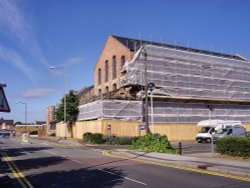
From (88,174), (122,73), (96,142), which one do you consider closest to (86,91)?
(122,73)

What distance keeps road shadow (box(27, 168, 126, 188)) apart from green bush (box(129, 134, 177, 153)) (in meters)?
11.7

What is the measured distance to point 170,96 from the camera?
181ft

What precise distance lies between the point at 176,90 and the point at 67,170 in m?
41.4

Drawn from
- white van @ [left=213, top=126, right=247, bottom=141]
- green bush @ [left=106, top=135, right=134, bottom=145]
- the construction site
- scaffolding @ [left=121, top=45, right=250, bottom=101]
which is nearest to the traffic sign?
green bush @ [left=106, top=135, right=134, bottom=145]

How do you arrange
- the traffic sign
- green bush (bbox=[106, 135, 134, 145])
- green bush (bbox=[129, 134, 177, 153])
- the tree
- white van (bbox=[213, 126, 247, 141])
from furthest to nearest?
1. the tree
2. green bush (bbox=[106, 135, 134, 145])
3. white van (bbox=[213, 126, 247, 141])
4. green bush (bbox=[129, 134, 177, 153])
5. the traffic sign

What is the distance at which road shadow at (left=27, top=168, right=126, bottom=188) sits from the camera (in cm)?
1281

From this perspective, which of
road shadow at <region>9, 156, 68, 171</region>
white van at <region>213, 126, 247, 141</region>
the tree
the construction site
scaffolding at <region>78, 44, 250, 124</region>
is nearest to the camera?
road shadow at <region>9, 156, 68, 171</region>

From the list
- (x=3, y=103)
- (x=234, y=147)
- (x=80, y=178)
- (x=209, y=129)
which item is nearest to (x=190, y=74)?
(x=209, y=129)

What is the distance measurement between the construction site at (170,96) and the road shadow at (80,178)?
30.7 m

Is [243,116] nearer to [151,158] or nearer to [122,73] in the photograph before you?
[122,73]

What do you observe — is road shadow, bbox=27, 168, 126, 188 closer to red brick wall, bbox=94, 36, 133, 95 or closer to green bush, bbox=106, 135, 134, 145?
green bush, bbox=106, 135, 134, 145

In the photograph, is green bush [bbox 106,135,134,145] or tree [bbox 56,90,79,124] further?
tree [bbox 56,90,79,124]

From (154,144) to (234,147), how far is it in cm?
966

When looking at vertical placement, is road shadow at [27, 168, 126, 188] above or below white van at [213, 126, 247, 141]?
below
